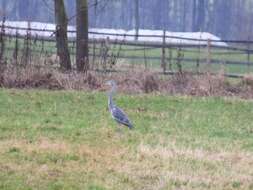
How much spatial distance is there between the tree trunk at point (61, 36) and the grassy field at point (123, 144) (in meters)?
4.04

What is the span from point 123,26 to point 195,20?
10081 mm

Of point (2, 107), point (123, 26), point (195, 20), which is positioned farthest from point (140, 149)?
point (123, 26)

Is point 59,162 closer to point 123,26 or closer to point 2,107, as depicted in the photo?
point 2,107

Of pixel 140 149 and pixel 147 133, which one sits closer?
pixel 140 149

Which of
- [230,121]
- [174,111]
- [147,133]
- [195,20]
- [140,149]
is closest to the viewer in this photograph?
[140,149]

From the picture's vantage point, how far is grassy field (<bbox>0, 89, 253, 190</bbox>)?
7746 millimetres

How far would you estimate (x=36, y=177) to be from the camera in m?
7.71

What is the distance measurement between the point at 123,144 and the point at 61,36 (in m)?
9.75

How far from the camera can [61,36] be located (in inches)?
750

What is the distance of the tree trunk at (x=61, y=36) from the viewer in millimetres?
18547

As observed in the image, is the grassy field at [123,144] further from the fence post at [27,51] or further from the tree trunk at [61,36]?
the tree trunk at [61,36]

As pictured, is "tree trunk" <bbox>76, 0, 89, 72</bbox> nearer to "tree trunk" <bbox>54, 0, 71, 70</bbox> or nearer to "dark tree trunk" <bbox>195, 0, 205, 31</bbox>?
"tree trunk" <bbox>54, 0, 71, 70</bbox>

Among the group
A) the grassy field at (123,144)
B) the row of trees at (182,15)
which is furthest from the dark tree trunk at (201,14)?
the grassy field at (123,144)

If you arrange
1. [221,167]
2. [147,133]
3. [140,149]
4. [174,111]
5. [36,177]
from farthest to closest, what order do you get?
[174,111] → [147,133] → [140,149] → [221,167] → [36,177]
